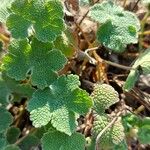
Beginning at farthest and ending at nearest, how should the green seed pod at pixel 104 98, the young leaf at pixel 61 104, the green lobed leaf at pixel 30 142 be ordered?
the green lobed leaf at pixel 30 142
the green seed pod at pixel 104 98
the young leaf at pixel 61 104

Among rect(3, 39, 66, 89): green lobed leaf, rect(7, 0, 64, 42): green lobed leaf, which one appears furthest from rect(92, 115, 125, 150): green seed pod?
rect(7, 0, 64, 42): green lobed leaf

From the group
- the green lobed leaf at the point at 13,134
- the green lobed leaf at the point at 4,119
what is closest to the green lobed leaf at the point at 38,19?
the green lobed leaf at the point at 4,119

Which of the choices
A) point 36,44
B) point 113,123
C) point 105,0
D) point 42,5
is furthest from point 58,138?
point 105,0

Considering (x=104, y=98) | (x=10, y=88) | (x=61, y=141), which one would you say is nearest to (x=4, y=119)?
(x=10, y=88)

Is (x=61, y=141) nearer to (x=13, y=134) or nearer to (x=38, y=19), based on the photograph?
(x=13, y=134)

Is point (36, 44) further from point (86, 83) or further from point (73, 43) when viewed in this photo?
point (86, 83)

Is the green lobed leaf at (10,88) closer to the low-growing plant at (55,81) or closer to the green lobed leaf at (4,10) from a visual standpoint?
the low-growing plant at (55,81)

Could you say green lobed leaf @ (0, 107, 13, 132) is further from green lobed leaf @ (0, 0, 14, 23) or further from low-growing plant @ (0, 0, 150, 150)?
green lobed leaf @ (0, 0, 14, 23)
